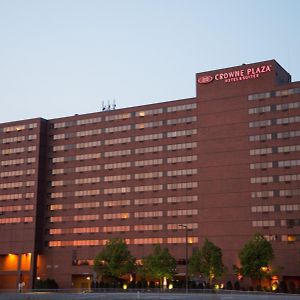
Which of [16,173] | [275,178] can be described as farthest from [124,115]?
[275,178]

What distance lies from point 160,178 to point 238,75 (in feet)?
114

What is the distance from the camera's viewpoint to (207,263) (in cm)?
12288

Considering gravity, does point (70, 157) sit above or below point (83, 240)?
above

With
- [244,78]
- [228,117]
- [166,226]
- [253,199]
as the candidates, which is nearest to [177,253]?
[166,226]

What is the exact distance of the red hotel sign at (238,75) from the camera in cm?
14312

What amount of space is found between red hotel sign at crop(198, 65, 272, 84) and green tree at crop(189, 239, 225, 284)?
4571 cm

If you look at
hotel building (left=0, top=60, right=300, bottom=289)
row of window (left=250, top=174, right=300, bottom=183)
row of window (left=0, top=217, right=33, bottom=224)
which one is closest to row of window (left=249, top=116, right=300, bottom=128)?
hotel building (left=0, top=60, right=300, bottom=289)

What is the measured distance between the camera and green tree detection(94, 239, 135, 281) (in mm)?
132375

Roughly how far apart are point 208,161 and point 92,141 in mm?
40795

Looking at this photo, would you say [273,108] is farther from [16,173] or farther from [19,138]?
[16,173]

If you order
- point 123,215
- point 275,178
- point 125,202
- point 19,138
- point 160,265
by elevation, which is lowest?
point 160,265

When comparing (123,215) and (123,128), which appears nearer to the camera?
(123,215)

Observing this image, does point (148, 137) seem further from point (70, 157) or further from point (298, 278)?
point (298, 278)

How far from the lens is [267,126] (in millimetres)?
140250
